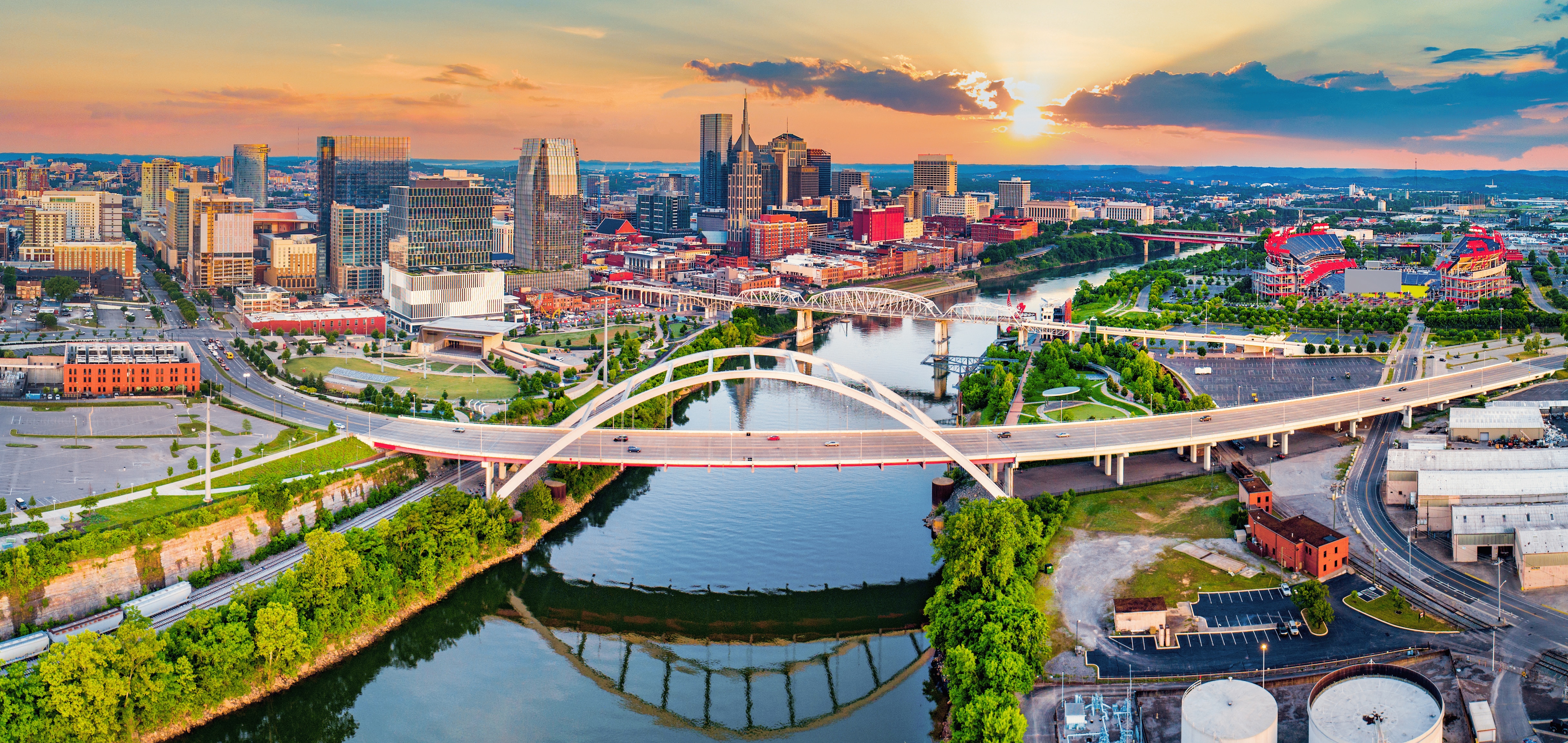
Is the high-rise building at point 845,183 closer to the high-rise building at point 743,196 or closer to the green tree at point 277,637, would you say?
the high-rise building at point 743,196

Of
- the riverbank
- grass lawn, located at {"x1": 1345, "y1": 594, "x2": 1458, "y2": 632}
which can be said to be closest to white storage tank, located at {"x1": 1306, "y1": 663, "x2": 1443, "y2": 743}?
grass lawn, located at {"x1": 1345, "y1": 594, "x2": 1458, "y2": 632}

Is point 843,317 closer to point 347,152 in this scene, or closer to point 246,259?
point 246,259

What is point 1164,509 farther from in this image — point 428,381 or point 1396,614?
point 428,381

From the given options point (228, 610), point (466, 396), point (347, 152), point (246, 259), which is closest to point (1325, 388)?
point (466, 396)

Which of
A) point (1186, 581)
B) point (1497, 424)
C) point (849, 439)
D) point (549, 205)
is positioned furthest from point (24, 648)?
point (549, 205)

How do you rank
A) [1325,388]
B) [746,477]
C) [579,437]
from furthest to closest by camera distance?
[1325,388] → [746,477] → [579,437]

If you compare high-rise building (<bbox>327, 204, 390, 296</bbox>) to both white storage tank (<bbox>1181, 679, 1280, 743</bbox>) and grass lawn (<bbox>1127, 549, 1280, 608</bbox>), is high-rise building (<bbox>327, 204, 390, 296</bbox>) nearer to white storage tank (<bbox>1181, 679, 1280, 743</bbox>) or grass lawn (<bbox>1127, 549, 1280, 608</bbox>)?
grass lawn (<bbox>1127, 549, 1280, 608</bbox>)
